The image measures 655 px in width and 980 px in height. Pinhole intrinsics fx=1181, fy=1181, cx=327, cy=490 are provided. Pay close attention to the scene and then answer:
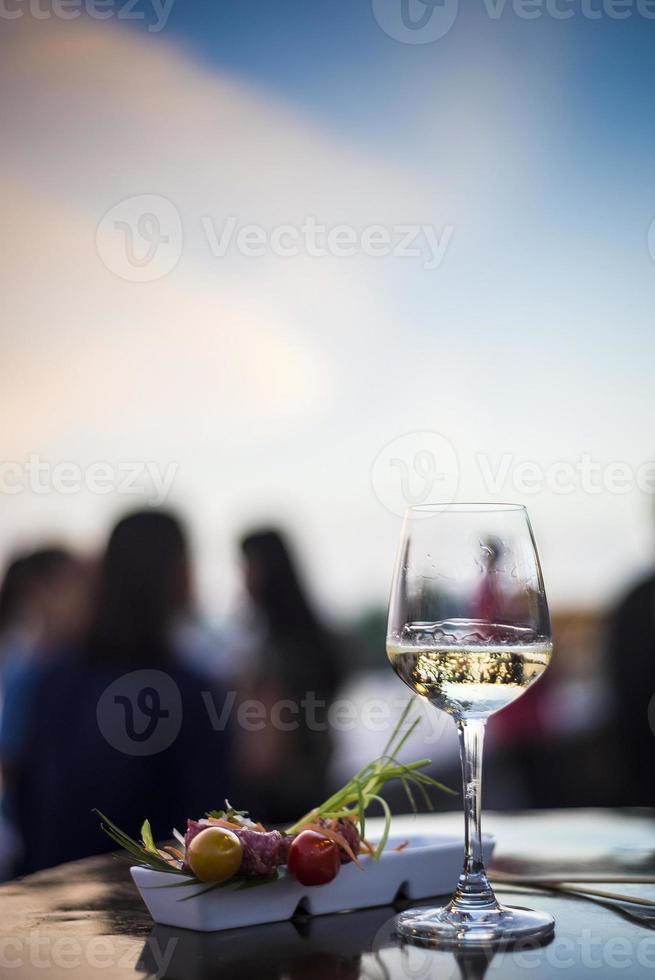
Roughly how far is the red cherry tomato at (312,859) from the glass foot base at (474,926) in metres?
0.05

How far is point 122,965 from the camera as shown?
552mm

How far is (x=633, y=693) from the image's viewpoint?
8.33 feet

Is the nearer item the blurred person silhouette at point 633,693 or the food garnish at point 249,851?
the food garnish at point 249,851

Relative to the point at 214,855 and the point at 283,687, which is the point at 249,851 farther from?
the point at 283,687

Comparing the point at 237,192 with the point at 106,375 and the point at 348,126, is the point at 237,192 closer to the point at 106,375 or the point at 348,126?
the point at 348,126

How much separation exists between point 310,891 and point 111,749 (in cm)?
119

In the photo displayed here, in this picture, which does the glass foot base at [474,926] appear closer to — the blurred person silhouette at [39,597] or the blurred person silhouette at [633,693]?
the blurred person silhouette at [39,597]

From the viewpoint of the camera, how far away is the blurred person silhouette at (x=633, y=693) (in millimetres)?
2314

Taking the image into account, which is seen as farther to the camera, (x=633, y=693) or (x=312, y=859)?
(x=633, y=693)

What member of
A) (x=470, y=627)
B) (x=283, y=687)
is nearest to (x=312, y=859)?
(x=470, y=627)

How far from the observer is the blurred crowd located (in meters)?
1.81

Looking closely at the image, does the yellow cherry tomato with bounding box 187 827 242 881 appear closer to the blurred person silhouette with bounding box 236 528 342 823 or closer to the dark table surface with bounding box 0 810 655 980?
the dark table surface with bounding box 0 810 655 980

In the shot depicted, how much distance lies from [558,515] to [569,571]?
0.16m

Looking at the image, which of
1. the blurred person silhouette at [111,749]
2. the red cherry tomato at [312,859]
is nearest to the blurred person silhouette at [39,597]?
the blurred person silhouette at [111,749]
